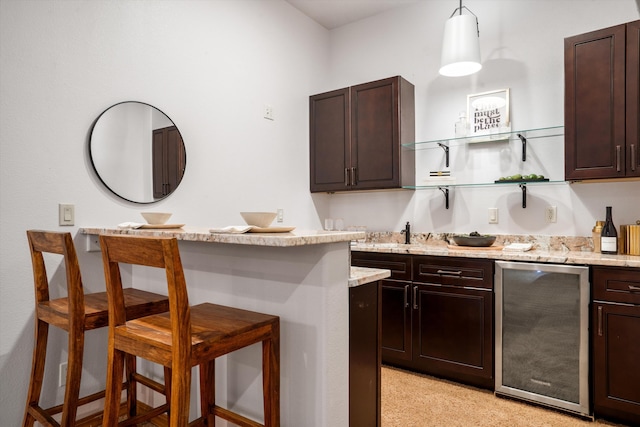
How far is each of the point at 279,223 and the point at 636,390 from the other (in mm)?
2729

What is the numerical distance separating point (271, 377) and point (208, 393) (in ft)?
1.46

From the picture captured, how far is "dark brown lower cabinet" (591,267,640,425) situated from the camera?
213cm

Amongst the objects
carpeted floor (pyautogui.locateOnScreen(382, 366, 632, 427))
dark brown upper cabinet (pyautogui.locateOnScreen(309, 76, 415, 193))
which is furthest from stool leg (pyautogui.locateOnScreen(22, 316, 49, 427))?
dark brown upper cabinet (pyautogui.locateOnScreen(309, 76, 415, 193))

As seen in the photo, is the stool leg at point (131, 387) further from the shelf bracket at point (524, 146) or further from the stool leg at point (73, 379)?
the shelf bracket at point (524, 146)

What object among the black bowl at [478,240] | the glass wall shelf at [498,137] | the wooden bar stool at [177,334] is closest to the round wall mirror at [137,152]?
the wooden bar stool at [177,334]

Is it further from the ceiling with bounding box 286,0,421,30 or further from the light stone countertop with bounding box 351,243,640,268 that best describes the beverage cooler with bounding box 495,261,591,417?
the ceiling with bounding box 286,0,421,30

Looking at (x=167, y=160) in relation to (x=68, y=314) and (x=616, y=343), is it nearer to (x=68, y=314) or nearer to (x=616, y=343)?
(x=68, y=314)

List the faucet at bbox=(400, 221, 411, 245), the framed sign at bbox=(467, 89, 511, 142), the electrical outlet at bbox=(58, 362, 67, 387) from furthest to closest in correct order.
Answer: the faucet at bbox=(400, 221, 411, 245) < the framed sign at bbox=(467, 89, 511, 142) < the electrical outlet at bbox=(58, 362, 67, 387)

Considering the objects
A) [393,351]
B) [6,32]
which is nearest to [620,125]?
[393,351]

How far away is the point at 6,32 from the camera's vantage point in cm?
194

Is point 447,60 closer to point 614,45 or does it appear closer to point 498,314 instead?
point 614,45

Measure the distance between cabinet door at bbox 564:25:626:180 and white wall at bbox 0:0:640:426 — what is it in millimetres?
396

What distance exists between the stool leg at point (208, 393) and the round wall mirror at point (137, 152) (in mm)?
1256

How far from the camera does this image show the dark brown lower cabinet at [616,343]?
2135mm
